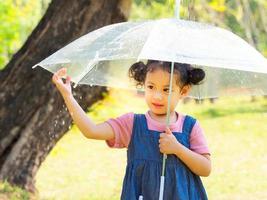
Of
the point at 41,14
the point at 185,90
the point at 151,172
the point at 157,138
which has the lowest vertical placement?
the point at 151,172

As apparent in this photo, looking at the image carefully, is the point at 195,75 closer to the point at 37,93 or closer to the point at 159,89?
the point at 159,89

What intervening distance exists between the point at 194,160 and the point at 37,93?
2.94 meters

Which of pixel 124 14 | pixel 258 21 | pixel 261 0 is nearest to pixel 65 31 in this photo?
pixel 124 14

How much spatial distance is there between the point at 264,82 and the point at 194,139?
1.63ft

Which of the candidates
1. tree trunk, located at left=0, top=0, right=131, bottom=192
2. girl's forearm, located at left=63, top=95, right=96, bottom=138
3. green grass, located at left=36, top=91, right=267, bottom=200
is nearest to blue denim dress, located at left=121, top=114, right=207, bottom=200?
girl's forearm, located at left=63, top=95, right=96, bottom=138

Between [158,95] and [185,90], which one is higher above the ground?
[185,90]

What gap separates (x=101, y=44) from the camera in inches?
147

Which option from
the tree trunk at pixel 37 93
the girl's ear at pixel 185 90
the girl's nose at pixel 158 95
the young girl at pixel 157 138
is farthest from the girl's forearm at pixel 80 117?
the tree trunk at pixel 37 93

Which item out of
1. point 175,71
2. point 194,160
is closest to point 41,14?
point 175,71

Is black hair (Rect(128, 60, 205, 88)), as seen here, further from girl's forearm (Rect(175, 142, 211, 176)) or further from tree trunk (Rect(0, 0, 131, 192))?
tree trunk (Rect(0, 0, 131, 192))

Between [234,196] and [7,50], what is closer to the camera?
[234,196]

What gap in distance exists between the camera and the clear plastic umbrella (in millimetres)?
3479

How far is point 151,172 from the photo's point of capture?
12.4 ft

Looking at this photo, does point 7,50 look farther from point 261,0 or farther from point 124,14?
point 261,0
